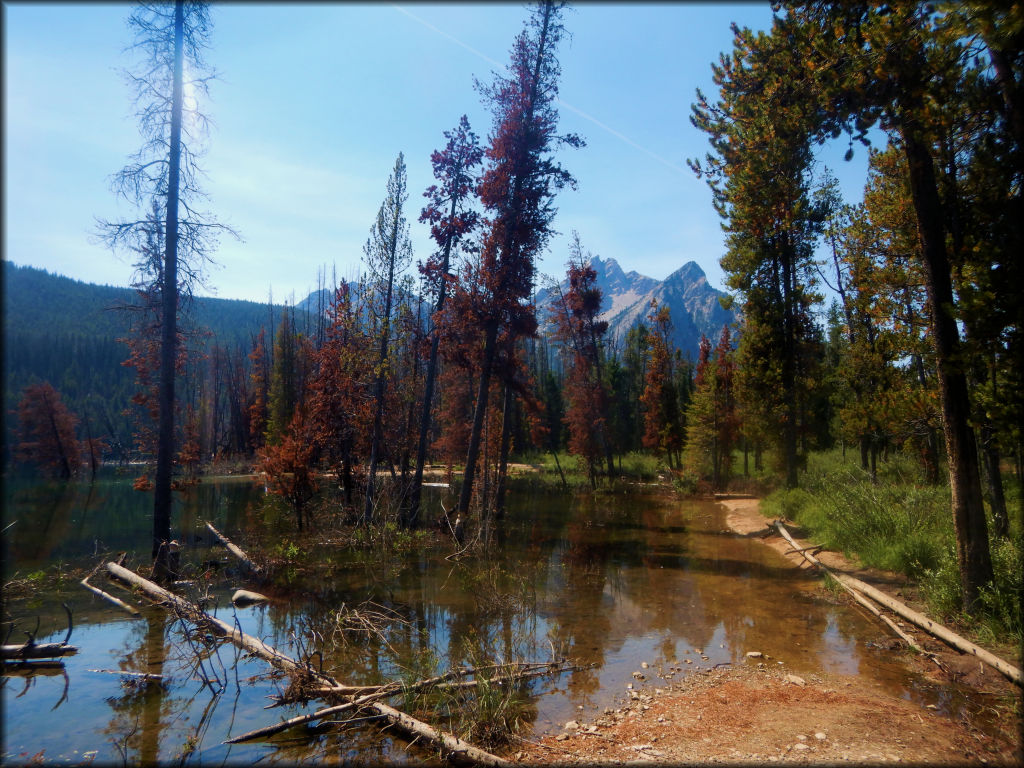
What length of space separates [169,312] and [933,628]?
51.0 ft

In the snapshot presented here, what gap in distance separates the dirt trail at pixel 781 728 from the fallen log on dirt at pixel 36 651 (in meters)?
6.77

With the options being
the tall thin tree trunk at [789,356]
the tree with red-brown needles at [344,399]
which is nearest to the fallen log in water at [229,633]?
the tree with red-brown needles at [344,399]

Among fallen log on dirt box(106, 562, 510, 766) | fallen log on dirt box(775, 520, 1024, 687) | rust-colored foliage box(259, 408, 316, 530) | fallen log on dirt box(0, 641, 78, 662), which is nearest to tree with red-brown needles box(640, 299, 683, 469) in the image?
rust-colored foliage box(259, 408, 316, 530)

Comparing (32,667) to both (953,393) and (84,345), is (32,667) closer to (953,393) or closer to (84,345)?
(953,393)

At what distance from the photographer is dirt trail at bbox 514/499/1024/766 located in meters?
5.00

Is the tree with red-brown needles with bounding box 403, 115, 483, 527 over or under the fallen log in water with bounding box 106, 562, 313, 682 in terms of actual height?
over

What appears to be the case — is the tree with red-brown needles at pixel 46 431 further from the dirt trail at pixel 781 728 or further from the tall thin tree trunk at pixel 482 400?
the dirt trail at pixel 781 728

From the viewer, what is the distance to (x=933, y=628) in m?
7.85

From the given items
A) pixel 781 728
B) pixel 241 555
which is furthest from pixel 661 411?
pixel 781 728

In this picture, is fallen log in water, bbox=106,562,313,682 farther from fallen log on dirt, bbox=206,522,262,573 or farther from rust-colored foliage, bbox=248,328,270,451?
rust-colored foliage, bbox=248,328,270,451

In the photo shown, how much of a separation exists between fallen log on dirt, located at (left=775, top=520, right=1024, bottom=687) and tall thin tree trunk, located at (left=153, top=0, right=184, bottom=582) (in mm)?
14335

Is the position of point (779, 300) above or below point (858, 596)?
→ above

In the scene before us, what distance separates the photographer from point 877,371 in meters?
18.1

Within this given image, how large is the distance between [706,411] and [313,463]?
20970 mm
